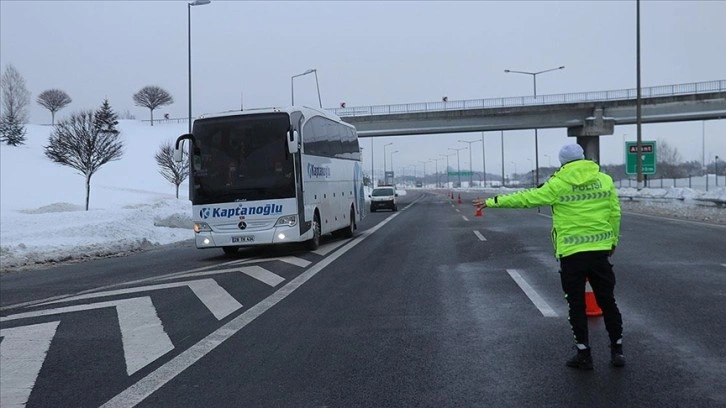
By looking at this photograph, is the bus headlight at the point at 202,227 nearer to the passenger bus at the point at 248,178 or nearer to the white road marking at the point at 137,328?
the passenger bus at the point at 248,178

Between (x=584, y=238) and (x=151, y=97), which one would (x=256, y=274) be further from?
(x=151, y=97)

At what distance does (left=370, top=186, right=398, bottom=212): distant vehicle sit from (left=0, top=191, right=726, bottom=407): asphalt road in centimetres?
2896

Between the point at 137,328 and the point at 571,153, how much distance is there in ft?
17.9

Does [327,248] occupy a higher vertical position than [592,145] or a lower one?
lower

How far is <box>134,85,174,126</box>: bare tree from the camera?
119562 mm

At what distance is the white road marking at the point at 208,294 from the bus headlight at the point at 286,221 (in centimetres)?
358

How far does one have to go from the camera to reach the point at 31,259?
683 inches

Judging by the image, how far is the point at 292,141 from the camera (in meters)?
15.3

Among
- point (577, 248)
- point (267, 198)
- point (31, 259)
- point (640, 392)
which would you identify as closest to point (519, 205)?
point (577, 248)

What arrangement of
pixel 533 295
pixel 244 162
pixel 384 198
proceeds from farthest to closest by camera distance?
pixel 384 198 < pixel 244 162 < pixel 533 295

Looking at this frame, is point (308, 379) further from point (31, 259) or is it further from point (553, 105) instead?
point (553, 105)

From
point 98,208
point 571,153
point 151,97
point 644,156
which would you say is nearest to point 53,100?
point 151,97

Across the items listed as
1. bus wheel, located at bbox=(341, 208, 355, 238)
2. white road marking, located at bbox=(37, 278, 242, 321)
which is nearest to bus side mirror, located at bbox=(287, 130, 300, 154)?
white road marking, located at bbox=(37, 278, 242, 321)

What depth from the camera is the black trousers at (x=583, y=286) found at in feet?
19.3
